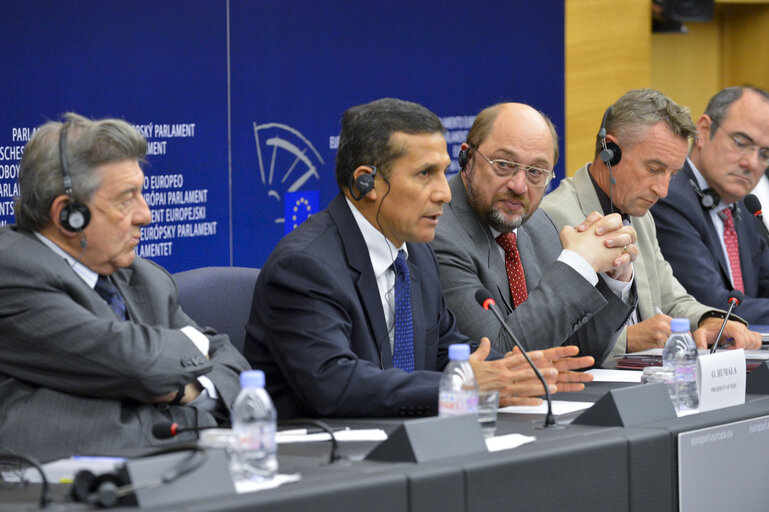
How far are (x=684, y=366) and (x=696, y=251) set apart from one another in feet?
5.56

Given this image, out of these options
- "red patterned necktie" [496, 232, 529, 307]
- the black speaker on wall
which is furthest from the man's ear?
the black speaker on wall

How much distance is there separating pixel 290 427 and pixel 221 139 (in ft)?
6.36

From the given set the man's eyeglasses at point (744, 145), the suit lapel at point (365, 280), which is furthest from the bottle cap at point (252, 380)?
the man's eyeglasses at point (744, 145)

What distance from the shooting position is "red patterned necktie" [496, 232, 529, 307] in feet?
10.8

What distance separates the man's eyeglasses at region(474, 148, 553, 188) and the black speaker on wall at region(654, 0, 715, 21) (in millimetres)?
3158

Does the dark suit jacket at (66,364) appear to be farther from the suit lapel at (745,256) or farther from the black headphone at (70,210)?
the suit lapel at (745,256)

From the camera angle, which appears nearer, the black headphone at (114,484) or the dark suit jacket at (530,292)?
the black headphone at (114,484)

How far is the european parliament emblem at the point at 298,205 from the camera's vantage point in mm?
4387

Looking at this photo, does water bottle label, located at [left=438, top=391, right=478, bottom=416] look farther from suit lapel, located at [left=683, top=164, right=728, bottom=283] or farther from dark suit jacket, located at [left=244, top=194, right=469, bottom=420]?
suit lapel, located at [left=683, top=164, right=728, bottom=283]

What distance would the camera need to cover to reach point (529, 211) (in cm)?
334

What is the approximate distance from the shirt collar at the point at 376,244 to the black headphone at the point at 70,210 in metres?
0.68

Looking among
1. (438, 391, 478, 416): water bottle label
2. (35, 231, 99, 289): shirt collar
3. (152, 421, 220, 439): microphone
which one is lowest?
(152, 421, 220, 439): microphone

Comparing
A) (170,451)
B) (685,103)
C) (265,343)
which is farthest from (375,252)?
(685,103)

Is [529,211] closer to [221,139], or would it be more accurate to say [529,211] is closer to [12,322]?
[221,139]
